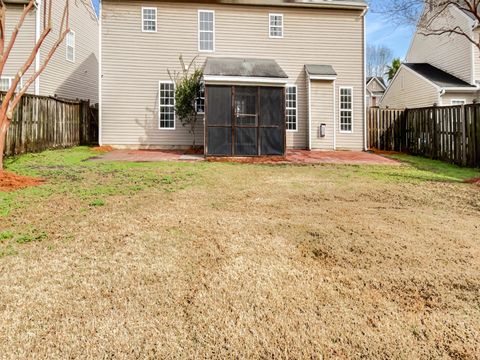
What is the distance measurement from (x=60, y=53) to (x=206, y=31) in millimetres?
7544

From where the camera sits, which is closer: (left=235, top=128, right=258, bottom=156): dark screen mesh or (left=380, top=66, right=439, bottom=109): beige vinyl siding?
(left=235, top=128, right=258, bottom=156): dark screen mesh

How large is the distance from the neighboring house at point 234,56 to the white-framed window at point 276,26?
0.05m

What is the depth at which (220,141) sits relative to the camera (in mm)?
12328

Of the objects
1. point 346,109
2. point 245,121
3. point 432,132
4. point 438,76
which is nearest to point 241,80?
point 245,121

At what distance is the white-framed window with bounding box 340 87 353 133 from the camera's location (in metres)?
16.7

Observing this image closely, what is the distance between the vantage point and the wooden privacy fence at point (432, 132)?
1140cm

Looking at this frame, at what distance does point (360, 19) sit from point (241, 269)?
16971 millimetres

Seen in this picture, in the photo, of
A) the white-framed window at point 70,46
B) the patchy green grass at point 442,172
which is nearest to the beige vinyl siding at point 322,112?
the patchy green grass at point 442,172

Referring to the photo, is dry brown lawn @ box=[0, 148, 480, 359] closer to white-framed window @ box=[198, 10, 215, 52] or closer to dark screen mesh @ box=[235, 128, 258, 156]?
dark screen mesh @ box=[235, 128, 258, 156]

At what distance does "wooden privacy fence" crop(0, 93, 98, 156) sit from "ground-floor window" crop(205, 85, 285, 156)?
599cm

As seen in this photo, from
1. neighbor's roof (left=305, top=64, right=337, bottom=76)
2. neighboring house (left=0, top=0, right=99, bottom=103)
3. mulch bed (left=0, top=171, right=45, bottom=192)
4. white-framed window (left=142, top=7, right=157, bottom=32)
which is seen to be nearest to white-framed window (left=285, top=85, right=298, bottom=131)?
neighbor's roof (left=305, top=64, right=337, bottom=76)

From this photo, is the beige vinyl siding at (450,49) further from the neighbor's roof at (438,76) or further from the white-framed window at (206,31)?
the white-framed window at (206,31)

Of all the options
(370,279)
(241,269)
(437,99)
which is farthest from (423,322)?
(437,99)

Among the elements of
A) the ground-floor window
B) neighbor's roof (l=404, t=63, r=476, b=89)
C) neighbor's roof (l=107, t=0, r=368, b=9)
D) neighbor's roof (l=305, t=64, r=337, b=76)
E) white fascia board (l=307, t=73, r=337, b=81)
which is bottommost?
the ground-floor window
